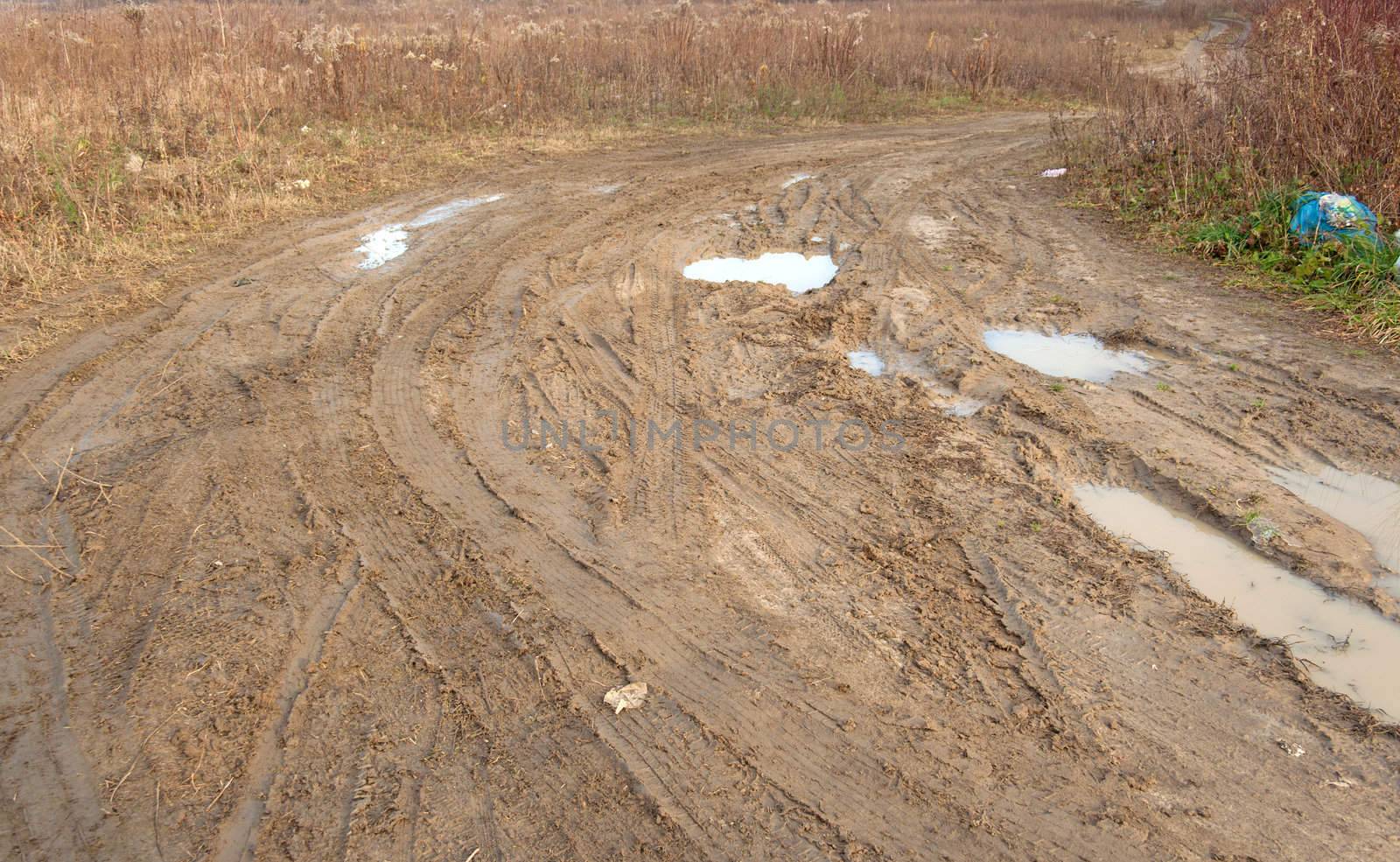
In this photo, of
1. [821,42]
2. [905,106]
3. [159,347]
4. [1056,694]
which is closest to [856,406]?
[1056,694]

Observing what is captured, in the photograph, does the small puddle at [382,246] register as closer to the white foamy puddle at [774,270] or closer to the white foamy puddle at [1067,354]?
the white foamy puddle at [774,270]

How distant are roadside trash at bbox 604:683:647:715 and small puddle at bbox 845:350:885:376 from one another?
3.12m

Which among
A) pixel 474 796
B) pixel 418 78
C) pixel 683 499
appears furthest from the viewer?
pixel 418 78

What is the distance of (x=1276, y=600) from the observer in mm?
3902

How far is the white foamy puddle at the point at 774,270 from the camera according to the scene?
7633 millimetres

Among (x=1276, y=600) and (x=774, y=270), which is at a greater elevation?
(x=774, y=270)

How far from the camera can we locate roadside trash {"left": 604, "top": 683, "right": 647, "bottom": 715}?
3.32m

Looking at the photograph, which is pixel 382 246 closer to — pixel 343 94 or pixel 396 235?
pixel 396 235

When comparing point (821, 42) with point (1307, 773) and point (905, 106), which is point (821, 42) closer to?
point (905, 106)

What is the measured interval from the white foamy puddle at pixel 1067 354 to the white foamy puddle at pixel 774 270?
1.64m

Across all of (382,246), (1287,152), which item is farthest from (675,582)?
(1287,152)

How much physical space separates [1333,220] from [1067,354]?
2.83 m

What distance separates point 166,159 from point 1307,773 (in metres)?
11.0

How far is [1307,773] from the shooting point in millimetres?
3020
